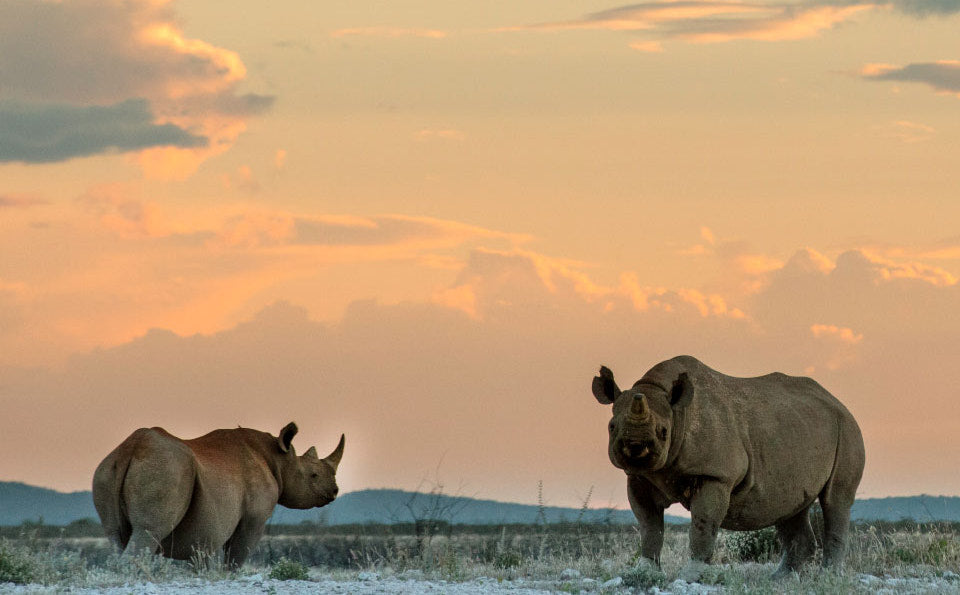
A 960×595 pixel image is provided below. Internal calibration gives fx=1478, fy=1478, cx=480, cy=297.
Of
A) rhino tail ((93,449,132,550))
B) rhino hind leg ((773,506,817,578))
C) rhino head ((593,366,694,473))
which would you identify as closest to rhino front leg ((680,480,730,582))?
rhino head ((593,366,694,473))

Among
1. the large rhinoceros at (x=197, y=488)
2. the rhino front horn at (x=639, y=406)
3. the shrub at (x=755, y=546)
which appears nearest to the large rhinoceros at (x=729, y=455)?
the rhino front horn at (x=639, y=406)

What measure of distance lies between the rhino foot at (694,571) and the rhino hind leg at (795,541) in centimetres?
267

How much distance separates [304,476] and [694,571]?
6502 millimetres

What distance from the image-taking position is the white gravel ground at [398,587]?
523 inches

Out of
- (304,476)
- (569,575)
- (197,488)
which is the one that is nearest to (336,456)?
(304,476)

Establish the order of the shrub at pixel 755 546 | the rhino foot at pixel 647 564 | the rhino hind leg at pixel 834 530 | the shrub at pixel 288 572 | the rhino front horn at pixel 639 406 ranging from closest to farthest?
the rhino front horn at pixel 639 406
the rhino foot at pixel 647 564
the shrub at pixel 288 572
the rhino hind leg at pixel 834 530
the shrub at pixel 755 546

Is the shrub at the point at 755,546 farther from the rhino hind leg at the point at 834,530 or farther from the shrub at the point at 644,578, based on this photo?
the shrub at the point at 644,578

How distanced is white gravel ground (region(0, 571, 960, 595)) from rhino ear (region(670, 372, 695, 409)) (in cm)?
172

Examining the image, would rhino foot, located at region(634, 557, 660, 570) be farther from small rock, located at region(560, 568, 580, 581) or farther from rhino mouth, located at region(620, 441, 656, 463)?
rhino mouth, located at region(620, 441, 656, 463)

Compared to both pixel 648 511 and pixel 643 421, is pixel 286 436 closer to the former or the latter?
pixel 648 511

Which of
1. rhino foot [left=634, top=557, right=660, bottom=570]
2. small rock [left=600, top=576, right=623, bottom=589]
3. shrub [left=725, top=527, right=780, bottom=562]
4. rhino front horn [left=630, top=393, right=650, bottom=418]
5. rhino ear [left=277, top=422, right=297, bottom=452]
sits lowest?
shrub [left=725, top=527, right=780, bottom=562]

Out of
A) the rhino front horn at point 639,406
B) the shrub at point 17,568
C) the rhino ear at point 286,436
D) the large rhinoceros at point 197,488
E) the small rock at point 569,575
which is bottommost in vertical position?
the small rock at point 569,575

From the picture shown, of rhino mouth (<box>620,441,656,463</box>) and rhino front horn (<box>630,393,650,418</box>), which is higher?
rhino front horn (<box>630,393,650,418</box>)

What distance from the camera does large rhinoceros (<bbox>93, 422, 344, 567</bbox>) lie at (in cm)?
1627
